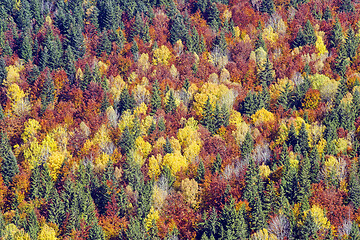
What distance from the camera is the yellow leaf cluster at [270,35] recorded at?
172 meters

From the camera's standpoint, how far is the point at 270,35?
173625mm

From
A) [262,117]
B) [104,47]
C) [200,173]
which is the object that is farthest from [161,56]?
[200,173]

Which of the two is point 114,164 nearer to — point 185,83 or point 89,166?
point 89,166

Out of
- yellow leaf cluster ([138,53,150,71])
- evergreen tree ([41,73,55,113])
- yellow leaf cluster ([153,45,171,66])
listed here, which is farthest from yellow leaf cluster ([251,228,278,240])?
yellow leaf cluster ([153,45,171,66])

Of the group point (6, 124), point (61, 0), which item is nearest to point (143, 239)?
point (6, 124)

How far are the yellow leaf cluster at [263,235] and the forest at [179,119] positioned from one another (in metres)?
0.33

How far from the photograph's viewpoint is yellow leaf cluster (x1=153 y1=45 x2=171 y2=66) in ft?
537

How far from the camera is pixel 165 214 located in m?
112

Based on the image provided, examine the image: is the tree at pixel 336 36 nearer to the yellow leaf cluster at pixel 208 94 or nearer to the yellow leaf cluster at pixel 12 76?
the yellow leaf cluster at pixel 208 94

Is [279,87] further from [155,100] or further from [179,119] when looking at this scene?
[155,100]

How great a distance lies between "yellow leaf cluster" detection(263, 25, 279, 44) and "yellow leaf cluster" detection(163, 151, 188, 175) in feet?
185

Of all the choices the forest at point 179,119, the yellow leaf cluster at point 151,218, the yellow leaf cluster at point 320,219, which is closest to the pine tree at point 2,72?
the forest at point 179,119

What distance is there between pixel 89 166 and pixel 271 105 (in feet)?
128

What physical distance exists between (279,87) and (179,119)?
21.5 metres
